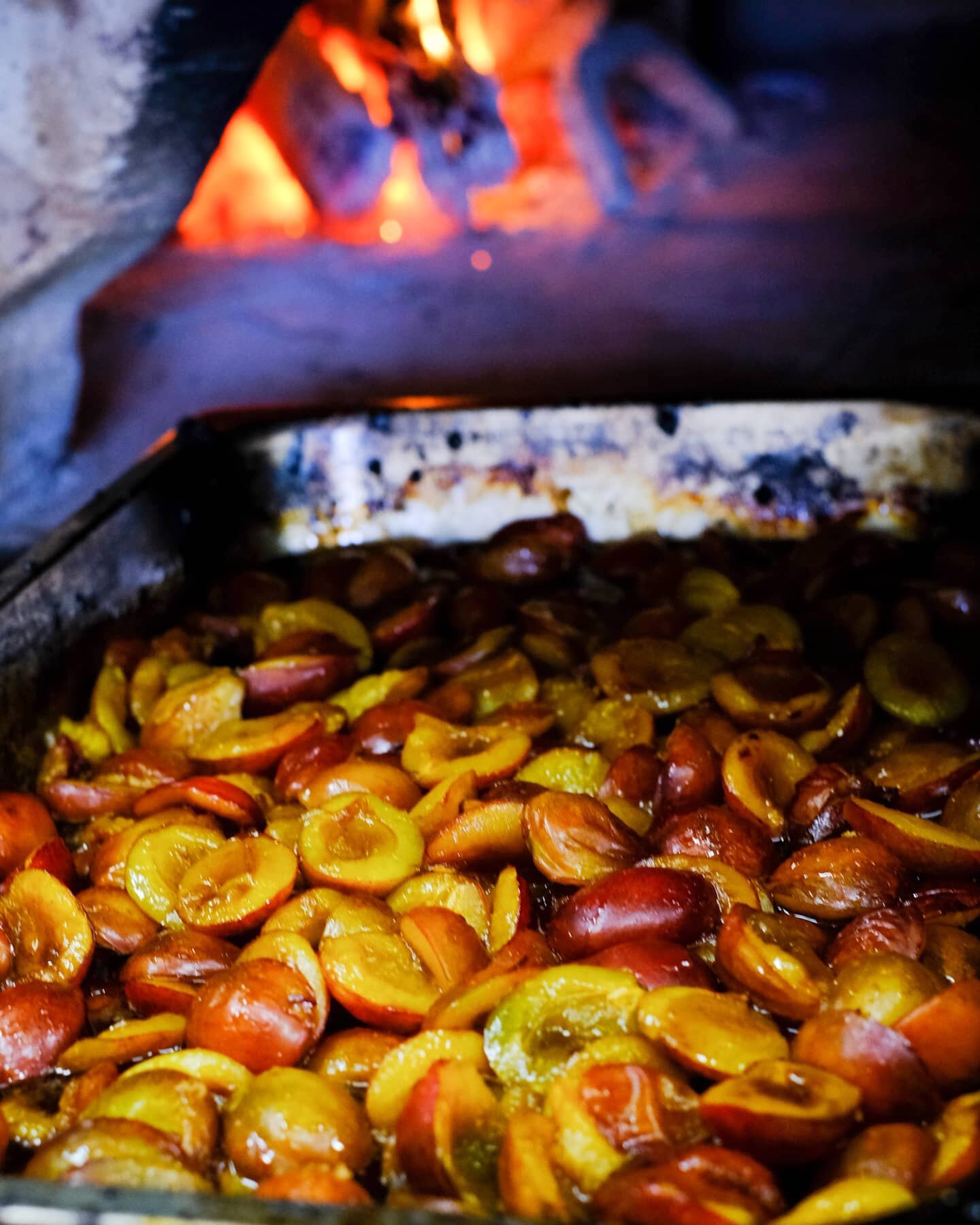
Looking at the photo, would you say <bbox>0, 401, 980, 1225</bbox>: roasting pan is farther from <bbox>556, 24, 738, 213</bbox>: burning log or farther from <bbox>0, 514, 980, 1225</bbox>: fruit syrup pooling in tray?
<bbox>556, 24, 738, 213</bbox>: burning log

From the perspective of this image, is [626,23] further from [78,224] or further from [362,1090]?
[362,1090]

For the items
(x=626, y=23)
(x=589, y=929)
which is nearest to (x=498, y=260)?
(x=626, y=23)

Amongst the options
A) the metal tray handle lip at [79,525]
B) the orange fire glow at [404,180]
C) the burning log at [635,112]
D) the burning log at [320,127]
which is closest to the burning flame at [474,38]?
the orange fire glow at [404,180]

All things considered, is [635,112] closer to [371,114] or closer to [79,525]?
[371,114]

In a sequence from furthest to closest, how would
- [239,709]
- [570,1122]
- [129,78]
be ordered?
1. [129,78]
2. [239,709]
3. [570,1122]

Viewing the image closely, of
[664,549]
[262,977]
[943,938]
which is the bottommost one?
[664,549]

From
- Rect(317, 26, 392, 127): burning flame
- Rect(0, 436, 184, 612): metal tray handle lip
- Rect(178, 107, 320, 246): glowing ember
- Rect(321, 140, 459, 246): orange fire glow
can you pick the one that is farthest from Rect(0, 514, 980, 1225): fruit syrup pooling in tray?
Rect(317, 26, 392, 127): burning flame

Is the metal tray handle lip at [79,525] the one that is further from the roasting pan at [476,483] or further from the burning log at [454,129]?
the burning log at [454,129]
